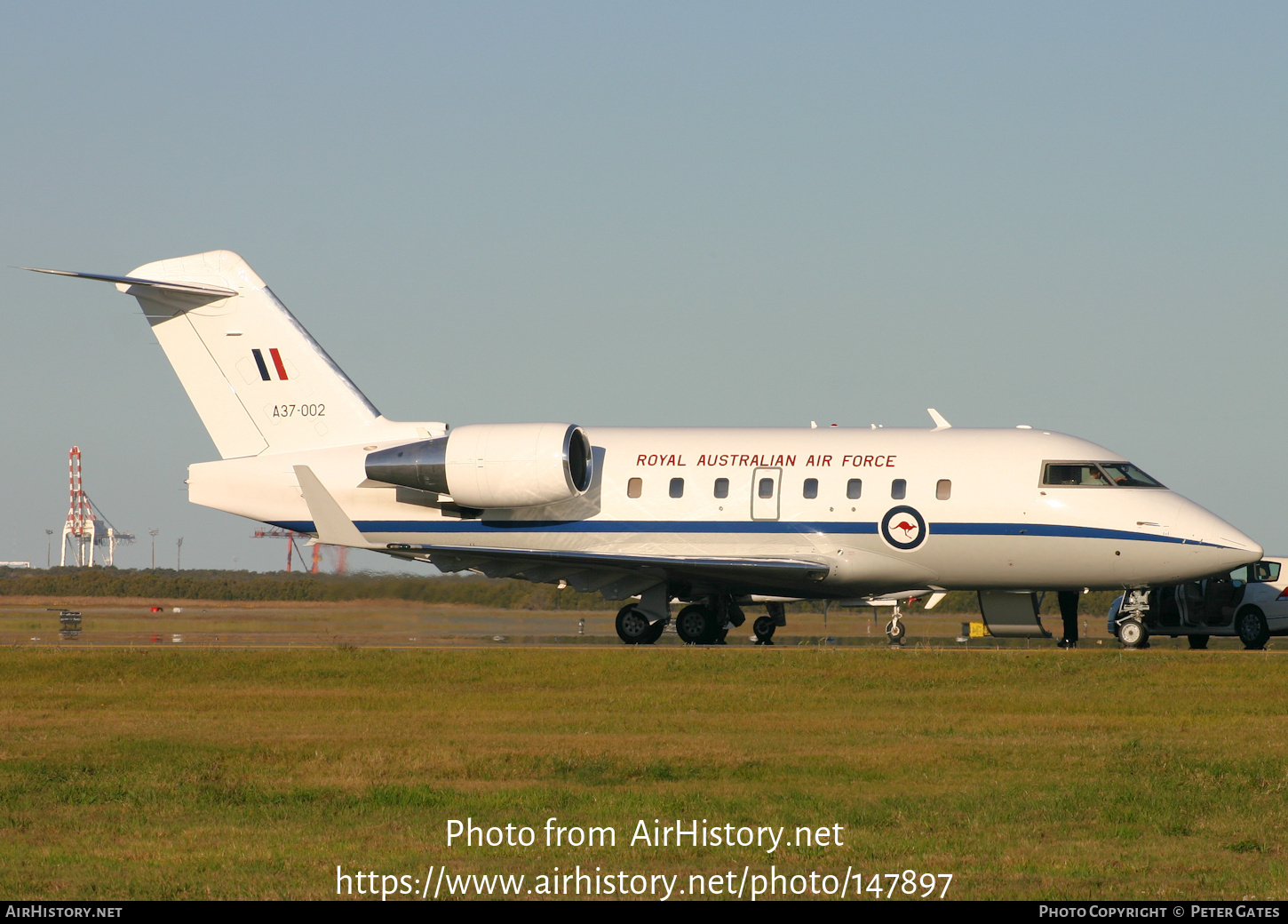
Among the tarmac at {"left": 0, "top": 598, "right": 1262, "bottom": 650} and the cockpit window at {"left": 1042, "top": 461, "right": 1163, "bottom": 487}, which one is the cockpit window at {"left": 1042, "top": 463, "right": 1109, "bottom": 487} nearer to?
the cockpit window at {"left": 1042, "top": 461, "right": 1163, "bottom": 487}

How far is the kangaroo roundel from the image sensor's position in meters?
27.0

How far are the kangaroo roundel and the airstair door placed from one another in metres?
2.08

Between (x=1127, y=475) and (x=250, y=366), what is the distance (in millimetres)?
17640

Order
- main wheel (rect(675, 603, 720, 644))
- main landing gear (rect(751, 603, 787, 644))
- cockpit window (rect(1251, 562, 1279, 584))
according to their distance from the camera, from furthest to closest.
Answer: cockpit window (rect(1251, 562, 1279, 584)), main landing gear (rect(751, 603, 787, 644)), main wheel (rect(675, 603, 720, 644))

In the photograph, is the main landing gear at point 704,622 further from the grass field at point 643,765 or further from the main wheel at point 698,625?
the grass field at point 643,765

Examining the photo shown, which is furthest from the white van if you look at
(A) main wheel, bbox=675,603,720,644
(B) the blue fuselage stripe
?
(A) main wheel, bbox=675,603,720,644

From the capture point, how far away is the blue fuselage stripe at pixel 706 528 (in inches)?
1037

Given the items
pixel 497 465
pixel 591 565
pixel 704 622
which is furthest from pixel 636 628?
pixel 497 465

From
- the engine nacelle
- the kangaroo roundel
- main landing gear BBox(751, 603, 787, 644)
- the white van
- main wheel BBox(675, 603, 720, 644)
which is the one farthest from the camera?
the white van

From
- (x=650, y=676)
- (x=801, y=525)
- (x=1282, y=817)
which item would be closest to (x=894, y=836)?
(x=1282, y=817)

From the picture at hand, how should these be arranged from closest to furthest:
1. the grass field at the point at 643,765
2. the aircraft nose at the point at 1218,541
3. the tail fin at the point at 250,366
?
the grass field at the point at 643,765 < the aircraft nose at the point at 1218,541 < the tail fin at the point at 250,366

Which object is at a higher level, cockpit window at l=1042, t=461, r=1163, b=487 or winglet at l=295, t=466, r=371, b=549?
cockpit window at l=1042, t=461, r=1163, b=487

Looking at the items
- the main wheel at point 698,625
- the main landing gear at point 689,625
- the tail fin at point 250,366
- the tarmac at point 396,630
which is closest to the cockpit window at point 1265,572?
the tarmac at point 396,630

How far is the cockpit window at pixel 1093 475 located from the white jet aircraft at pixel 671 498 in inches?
1.3
